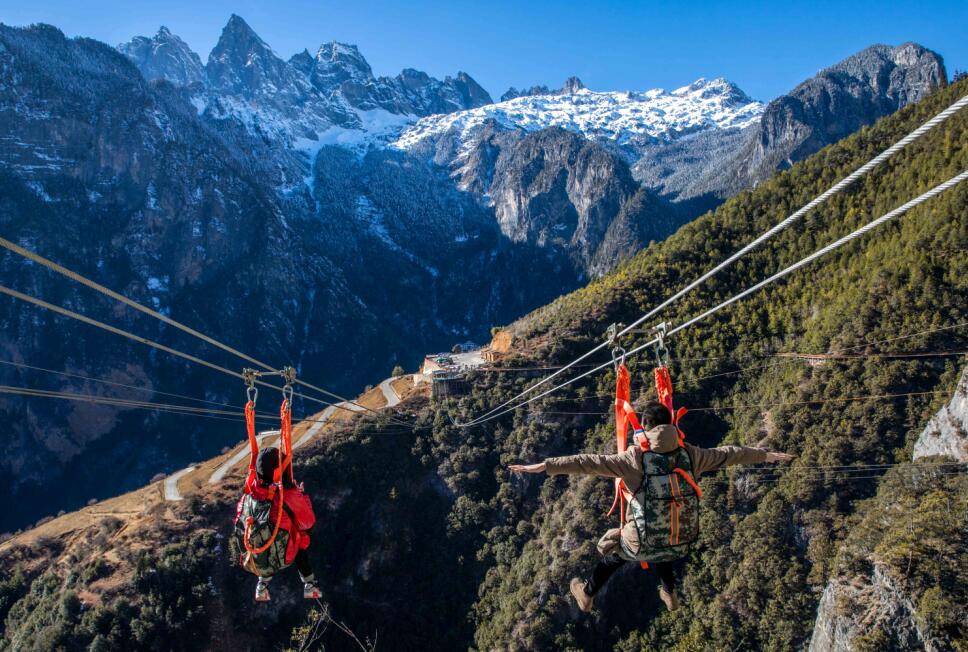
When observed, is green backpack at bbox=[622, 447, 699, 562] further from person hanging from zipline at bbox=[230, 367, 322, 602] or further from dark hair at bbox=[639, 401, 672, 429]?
person hanging from zipline at bbox=[230, 367, 322, 602]

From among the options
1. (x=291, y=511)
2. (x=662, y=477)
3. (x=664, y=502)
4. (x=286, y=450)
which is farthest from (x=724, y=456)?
(x=291, y=511)

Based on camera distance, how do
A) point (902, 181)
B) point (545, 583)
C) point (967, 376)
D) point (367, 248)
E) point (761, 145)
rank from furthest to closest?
point (367, 248), point (761, 145), point (902, 181), point (545, 583), point (967, 376)

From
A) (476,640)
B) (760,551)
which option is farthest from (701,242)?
(476,640)

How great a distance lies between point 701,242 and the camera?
52094 millimetres

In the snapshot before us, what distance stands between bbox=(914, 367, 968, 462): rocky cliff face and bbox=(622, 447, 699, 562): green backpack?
1106 inches

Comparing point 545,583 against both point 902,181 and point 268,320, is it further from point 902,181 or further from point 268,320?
point 268,320

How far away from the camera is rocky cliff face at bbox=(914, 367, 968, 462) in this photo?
1070 inches

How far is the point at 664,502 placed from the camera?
24.0 feet

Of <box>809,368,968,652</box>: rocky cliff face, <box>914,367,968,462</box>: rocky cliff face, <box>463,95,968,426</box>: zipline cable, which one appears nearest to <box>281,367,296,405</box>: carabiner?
<box>463,95,968,426</box>: zipline cable

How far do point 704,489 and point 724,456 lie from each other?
32594 millimetres

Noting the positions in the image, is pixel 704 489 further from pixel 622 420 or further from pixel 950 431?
pixel 622 420

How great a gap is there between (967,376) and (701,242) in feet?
86.8

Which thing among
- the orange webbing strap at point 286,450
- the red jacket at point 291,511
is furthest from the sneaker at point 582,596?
the orange webbing strap at point 286,450

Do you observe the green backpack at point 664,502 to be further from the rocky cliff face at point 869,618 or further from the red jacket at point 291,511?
the rocky cliff face at point 869,618
